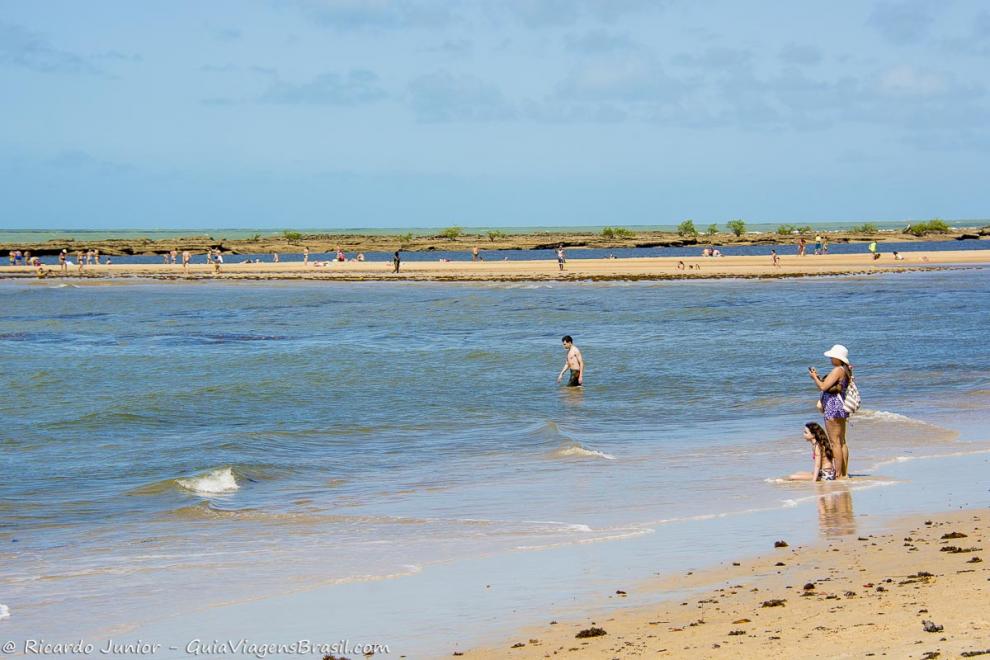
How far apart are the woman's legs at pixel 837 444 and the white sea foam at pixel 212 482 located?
701cm

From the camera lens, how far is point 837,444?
12.7m

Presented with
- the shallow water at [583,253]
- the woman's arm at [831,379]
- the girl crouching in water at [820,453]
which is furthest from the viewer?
the shallow water at [583,253]

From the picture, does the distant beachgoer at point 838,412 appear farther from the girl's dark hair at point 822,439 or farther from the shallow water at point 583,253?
the shallow water at point 583,253

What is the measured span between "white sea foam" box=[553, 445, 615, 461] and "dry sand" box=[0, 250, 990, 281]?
4949 cm

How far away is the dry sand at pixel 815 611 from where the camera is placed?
6320mm

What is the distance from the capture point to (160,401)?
22484mm

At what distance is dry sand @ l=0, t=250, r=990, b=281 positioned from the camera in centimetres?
6775

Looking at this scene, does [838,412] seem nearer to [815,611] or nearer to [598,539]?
[598,539]

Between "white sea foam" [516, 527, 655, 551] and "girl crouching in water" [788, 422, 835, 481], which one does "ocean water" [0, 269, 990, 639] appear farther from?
"girl crouching in water" [788, 422, 835, 481]

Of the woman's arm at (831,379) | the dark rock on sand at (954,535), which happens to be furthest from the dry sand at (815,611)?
the woman's arm at (831,379)

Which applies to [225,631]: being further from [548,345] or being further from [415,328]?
[415,328]

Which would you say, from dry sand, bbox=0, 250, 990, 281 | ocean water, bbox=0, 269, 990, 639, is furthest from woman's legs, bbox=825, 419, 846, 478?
dry sand, bbox=0, 250, 990, 281

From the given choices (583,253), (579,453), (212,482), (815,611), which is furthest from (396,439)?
(583,253)

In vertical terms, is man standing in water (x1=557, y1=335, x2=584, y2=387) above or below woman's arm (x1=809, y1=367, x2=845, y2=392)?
below
